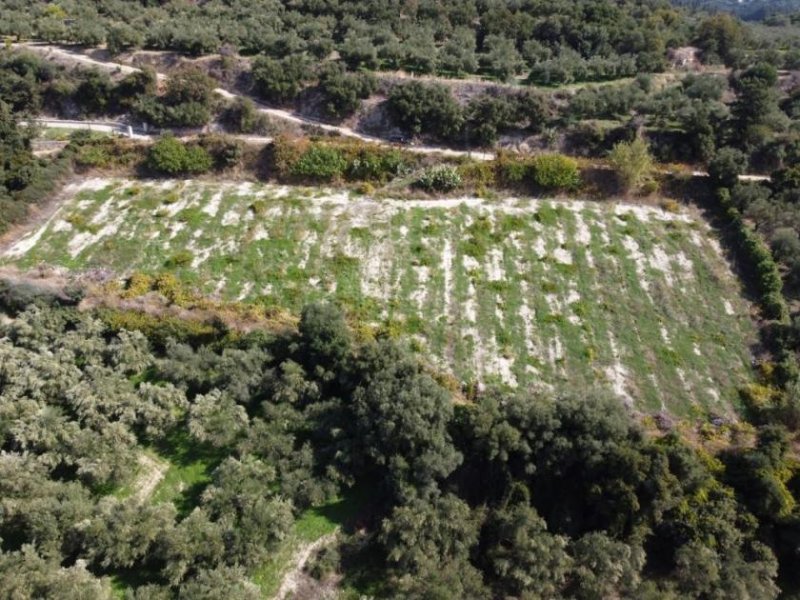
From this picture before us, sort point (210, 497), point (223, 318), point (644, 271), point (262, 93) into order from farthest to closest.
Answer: point (262, 93), point (644, 271), point (223, 318), point (210, 497)

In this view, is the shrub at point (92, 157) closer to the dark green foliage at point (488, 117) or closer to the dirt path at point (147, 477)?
the dirt path at point (147, 477)

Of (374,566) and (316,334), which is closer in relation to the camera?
(374,566)

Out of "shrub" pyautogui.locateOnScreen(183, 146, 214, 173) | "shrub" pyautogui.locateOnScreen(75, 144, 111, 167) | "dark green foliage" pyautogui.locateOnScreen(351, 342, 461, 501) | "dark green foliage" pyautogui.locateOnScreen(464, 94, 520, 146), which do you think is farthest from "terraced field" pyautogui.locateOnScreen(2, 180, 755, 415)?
"dark green foliage" pyautogui.locateOnScreen(464, 94, 520, 146)

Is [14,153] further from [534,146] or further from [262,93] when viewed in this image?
[534,146]

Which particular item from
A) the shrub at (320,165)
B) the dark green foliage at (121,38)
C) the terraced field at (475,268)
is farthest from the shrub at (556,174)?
the dark green foliage at (121,38)

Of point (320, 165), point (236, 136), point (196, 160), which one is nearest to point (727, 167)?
point (320, 165)

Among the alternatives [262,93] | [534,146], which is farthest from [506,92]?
[262,93]
